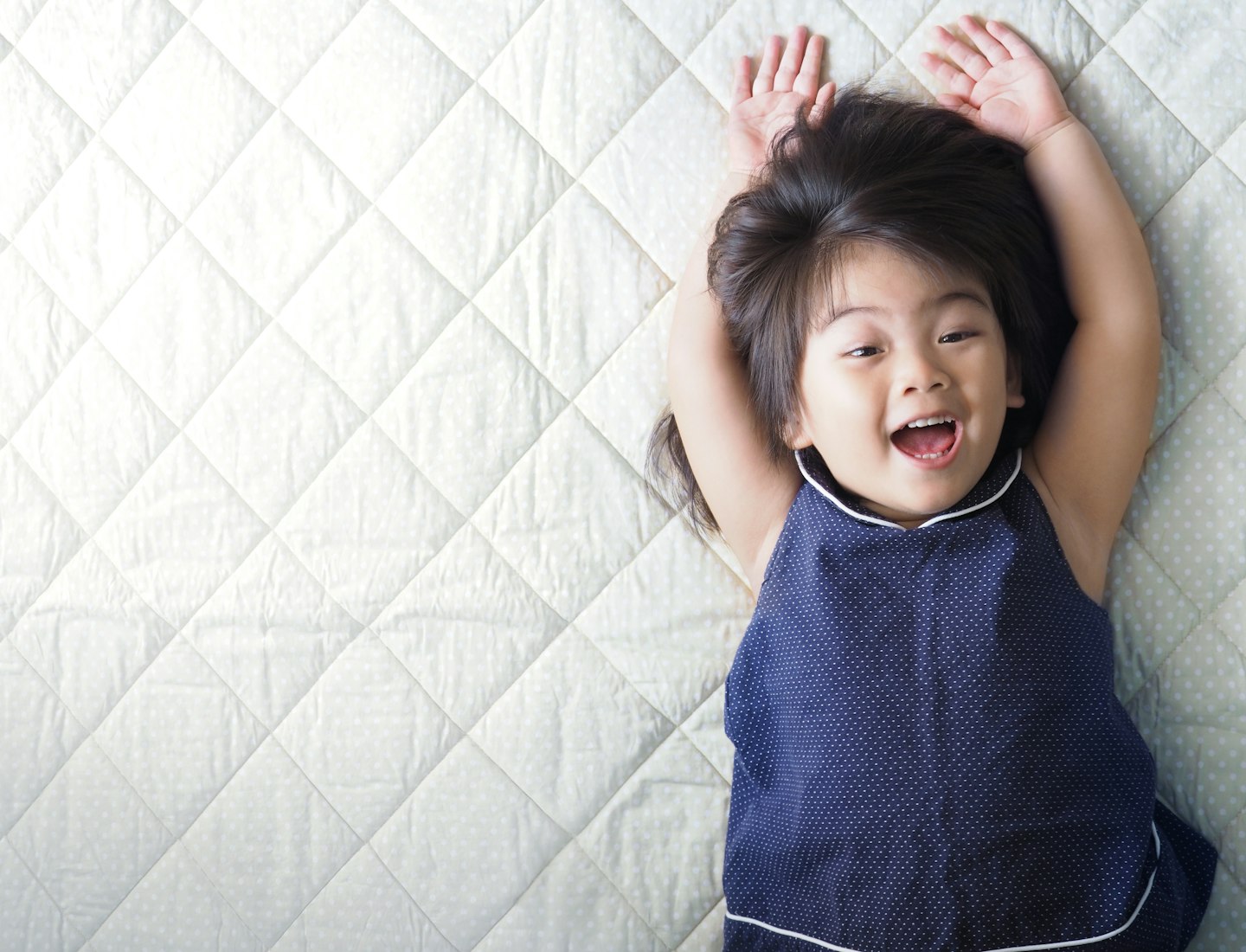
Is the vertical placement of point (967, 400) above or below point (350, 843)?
above

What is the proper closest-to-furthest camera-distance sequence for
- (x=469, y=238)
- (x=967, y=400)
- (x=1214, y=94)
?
(x=967, y=400), (x=1214, y=94), (x=469, y=238)

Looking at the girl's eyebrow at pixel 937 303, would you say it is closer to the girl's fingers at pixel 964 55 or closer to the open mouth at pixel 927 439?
the open mouth at pixel 927 439

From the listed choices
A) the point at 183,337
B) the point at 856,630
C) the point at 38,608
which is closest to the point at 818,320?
the point at 856,630

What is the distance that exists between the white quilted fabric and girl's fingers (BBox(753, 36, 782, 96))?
3 centimetres

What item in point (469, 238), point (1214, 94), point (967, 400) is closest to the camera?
point (967, 400)

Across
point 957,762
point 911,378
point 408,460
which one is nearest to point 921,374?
point 911,378

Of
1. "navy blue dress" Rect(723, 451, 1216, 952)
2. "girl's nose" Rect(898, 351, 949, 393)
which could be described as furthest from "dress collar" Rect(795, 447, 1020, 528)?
"girl's nose" Rect(898, 351, 949, 393)

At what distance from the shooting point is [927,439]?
79 cm

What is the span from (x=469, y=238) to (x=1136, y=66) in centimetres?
61

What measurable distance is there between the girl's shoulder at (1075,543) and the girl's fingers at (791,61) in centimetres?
39

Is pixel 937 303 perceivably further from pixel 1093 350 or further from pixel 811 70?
pixel 811 70

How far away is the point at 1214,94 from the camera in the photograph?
87cm

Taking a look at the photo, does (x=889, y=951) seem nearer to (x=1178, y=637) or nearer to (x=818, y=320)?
(x=1178, y=637)

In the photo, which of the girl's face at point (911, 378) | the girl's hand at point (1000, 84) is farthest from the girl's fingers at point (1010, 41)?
the girl's face at point (911, 378)
